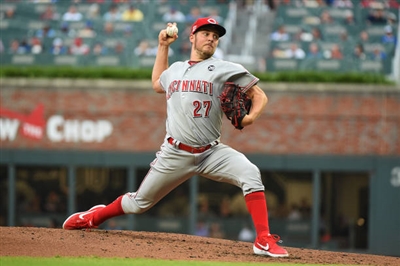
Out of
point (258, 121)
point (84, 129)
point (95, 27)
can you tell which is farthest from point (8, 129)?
point (258, 121)

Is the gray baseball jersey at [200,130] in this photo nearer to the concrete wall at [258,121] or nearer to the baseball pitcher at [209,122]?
the baseball pitcher at [209,122]

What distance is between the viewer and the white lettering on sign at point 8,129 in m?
17.3

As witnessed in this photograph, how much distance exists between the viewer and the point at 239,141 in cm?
1708

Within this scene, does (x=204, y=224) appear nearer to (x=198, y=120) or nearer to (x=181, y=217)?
(x=181, y=217)

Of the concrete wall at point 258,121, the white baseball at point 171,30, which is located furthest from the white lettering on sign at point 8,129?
the white baseball at point 171,30

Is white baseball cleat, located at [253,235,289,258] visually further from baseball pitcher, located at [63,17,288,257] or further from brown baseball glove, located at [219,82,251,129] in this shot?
brown baseball glove, located at [219,82,251,129]

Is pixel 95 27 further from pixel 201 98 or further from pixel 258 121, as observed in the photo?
pixel 201 98

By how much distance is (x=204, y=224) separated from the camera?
57.0 ft

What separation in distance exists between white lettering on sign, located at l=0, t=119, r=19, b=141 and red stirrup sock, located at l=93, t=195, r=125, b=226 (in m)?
10.3

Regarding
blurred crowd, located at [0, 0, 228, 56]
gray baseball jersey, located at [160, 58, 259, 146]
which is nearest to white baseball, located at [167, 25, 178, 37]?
gray baseball jersey, located at [160, 58, 259, 146]

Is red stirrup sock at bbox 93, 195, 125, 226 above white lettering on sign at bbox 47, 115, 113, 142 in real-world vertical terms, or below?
above

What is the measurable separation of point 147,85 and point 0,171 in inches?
156

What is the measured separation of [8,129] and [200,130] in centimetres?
1137

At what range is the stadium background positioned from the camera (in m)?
17.1
